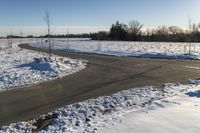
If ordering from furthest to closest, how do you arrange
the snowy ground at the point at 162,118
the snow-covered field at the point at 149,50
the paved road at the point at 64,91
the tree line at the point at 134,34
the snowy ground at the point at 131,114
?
the tree line at the point at 134,34 → the snow-covered field at the point at 149,50 → the paved road at the point at 64,91 → the snowy ground at the point at 131,114 → the snowy ground at the point at 162,118

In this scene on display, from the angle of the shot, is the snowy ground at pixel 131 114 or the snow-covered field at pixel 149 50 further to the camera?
the snow-covered field at pixel 149 50

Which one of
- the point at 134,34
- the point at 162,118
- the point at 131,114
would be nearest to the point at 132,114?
the point at 131,114

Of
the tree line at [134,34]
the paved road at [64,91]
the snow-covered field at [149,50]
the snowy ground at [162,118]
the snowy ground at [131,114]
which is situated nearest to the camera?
the snowy ground at [162,118]

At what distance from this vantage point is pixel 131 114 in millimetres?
7688

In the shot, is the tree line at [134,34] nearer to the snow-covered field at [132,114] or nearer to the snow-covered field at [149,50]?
the snow-covered field at [149,50]

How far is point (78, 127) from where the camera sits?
22.4ft

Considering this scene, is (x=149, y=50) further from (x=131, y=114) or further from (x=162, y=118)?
(x=162, y=118)

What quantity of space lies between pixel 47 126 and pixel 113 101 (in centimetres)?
287

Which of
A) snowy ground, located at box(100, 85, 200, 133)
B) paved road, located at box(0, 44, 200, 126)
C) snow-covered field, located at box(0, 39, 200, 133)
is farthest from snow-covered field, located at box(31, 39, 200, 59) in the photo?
snowy ground, located at box(100, 85, 200, 133)

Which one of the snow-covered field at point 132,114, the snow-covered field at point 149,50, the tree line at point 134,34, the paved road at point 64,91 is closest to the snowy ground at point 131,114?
the snow-covered field at point 132,114

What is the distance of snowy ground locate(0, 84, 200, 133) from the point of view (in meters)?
6.61

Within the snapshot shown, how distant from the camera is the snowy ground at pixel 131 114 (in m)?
6.61

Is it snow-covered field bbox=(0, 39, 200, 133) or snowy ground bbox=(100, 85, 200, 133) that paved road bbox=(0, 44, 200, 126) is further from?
snowy ground bbox=(100, 85, 200, 133)

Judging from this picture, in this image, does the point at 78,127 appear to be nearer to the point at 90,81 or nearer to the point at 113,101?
the point at 113,101
